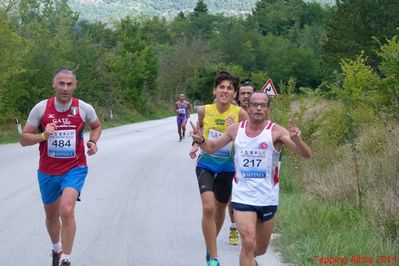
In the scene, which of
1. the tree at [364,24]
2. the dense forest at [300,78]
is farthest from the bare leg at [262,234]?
the tree at [364,24]

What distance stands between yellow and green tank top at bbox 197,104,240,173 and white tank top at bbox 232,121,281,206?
123cm

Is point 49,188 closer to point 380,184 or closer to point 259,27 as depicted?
point 380,184

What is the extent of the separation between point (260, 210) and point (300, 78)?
92.2 metres

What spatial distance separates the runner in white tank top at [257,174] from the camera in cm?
589

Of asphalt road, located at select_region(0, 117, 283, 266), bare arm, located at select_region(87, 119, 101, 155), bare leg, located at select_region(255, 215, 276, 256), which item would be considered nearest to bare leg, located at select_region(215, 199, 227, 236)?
asphalt road, located at select_region(0, 117, 283, 266)

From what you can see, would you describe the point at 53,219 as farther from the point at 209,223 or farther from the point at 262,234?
the point at 262,234

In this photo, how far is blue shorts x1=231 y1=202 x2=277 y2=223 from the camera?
5.98 meters

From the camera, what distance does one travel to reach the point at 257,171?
600cm

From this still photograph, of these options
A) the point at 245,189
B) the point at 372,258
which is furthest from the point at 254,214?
the point at 372,258

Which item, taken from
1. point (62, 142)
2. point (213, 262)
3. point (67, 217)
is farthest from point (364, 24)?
point (67, 217)

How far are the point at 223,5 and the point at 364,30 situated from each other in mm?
144264

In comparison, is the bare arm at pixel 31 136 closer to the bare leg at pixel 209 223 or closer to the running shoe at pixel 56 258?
the running shoe at pixel 56 258

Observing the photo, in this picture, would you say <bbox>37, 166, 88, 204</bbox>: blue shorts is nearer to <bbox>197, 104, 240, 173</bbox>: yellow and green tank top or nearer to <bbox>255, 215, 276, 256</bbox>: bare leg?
<bbox>197, 104, 240, 173</bbox>: yellow and green tank top

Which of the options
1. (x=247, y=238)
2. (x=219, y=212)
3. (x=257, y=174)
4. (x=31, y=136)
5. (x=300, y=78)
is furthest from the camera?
(x=300, y=78)
